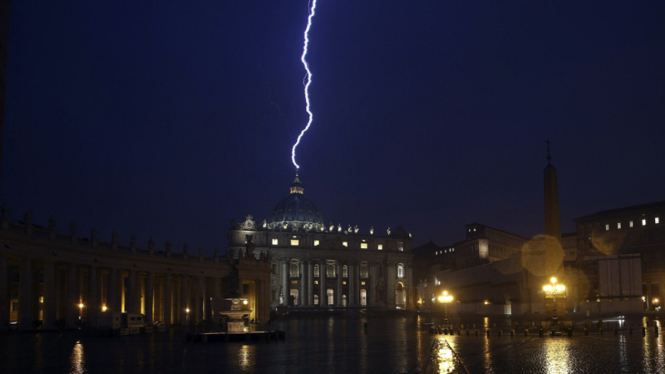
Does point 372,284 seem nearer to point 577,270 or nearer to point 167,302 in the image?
point 577,270

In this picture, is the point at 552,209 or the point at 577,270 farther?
the point at 577,270

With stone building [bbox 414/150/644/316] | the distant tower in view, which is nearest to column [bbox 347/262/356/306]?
stone building [bbox 414/150/644/316]

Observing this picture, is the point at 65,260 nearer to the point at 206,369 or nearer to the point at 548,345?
the point at 206,369

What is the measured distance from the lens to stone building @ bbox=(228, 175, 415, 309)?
148000 mm

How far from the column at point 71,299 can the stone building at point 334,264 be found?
97.1 meters

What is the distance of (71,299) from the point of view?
1826 inches

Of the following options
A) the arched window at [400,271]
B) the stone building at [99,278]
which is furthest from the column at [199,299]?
the arched window at [400,271]

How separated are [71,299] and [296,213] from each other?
139756 mm

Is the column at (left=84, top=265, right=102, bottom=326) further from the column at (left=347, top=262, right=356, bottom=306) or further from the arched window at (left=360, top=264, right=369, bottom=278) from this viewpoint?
the arched window at (left=360, top=264, right=369, bottom=278)

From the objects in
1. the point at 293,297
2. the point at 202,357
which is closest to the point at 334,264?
the point at 293,297

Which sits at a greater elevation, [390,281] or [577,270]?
[577,270]

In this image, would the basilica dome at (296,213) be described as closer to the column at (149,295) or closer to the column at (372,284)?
the column at (372,284)

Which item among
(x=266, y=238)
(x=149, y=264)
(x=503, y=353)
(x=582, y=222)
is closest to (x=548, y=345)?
(x=503, y=353)

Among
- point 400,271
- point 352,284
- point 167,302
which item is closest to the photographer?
point 167,302
